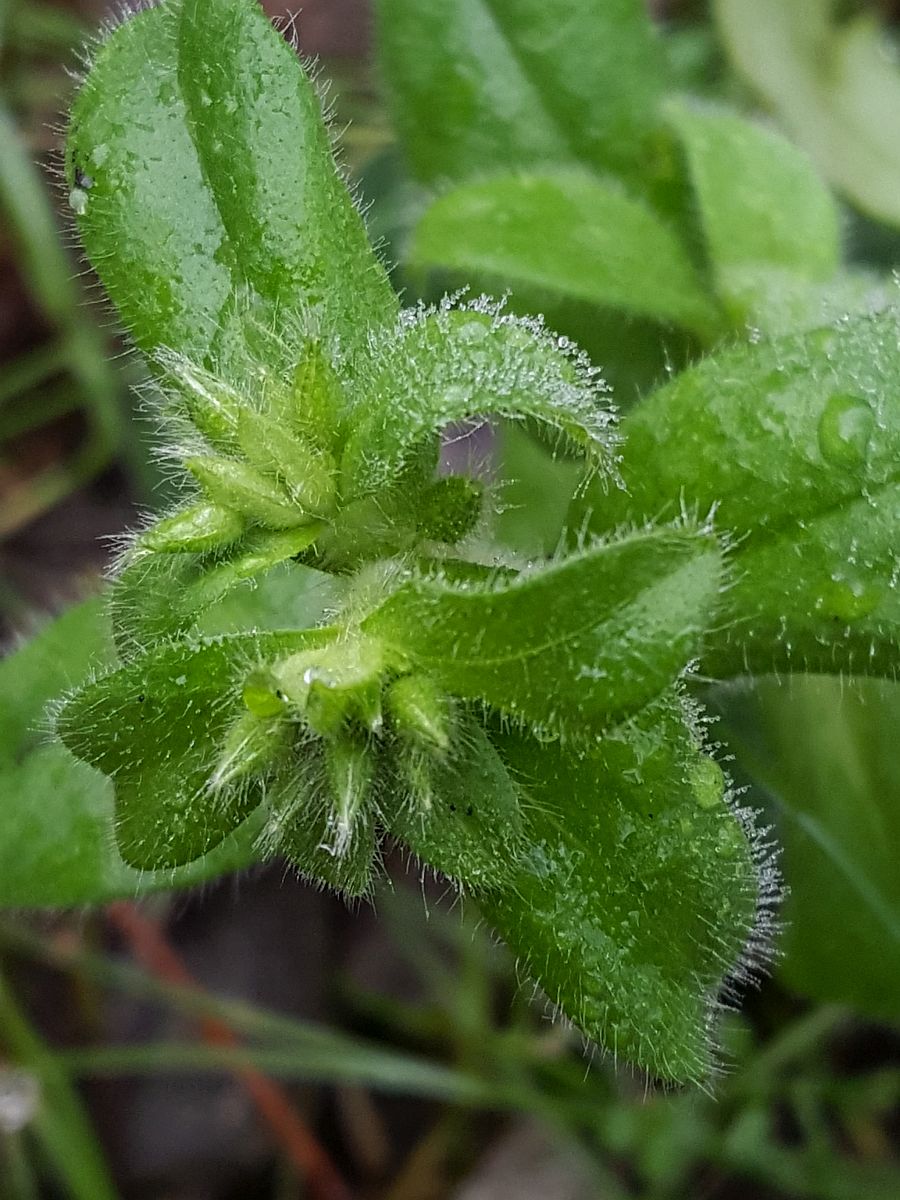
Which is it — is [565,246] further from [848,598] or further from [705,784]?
[705,784]

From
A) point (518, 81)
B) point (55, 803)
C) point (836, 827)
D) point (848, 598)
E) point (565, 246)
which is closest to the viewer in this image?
point (848, 598)

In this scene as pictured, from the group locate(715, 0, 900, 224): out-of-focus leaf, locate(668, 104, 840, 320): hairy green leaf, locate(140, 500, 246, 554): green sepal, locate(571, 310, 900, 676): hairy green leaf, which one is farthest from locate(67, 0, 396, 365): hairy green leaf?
locate(715, 0, 900, 224): out-of-focus leaf

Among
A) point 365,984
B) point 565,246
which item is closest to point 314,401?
point 565,246

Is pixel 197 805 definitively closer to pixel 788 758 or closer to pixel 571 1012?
pixel 571 1012

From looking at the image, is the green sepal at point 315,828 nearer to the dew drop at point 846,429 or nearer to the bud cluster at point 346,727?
the bud cluster at point 346,727

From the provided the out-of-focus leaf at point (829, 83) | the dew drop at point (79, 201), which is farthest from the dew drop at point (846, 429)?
the out-of-focus leaf at point (829, 83)

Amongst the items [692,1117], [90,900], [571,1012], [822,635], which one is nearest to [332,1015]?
[692,1117]
